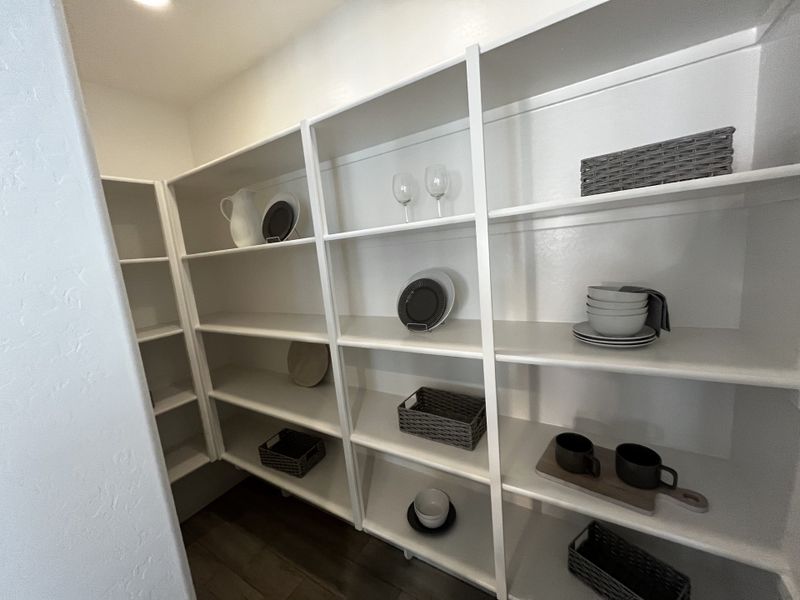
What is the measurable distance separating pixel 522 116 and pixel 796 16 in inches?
24.4

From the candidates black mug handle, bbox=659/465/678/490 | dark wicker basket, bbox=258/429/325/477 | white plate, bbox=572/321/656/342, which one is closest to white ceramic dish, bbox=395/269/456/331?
white plate, bbox=572/321/656/342

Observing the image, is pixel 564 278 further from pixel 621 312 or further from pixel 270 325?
pixel 270 325

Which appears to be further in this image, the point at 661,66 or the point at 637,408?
the point at 637,408

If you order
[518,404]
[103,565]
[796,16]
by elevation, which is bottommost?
[518,404]

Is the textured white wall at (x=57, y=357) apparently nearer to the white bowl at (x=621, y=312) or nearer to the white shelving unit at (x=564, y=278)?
the white shelving unit at (x=564, y=278)

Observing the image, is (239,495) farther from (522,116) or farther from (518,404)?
(522,116)

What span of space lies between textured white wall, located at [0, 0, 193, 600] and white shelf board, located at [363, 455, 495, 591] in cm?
105

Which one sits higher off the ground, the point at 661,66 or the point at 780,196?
the point at 661,66

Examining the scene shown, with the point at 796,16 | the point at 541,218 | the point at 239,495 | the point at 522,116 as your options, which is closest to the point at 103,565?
the point at 541,218

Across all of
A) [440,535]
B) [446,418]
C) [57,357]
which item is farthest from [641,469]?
[57,357]

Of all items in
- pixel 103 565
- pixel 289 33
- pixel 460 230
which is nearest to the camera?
pixel 103 565

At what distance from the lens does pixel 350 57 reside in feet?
4.73

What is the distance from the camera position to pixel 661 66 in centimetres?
93

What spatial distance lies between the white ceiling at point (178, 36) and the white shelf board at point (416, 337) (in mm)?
1454
